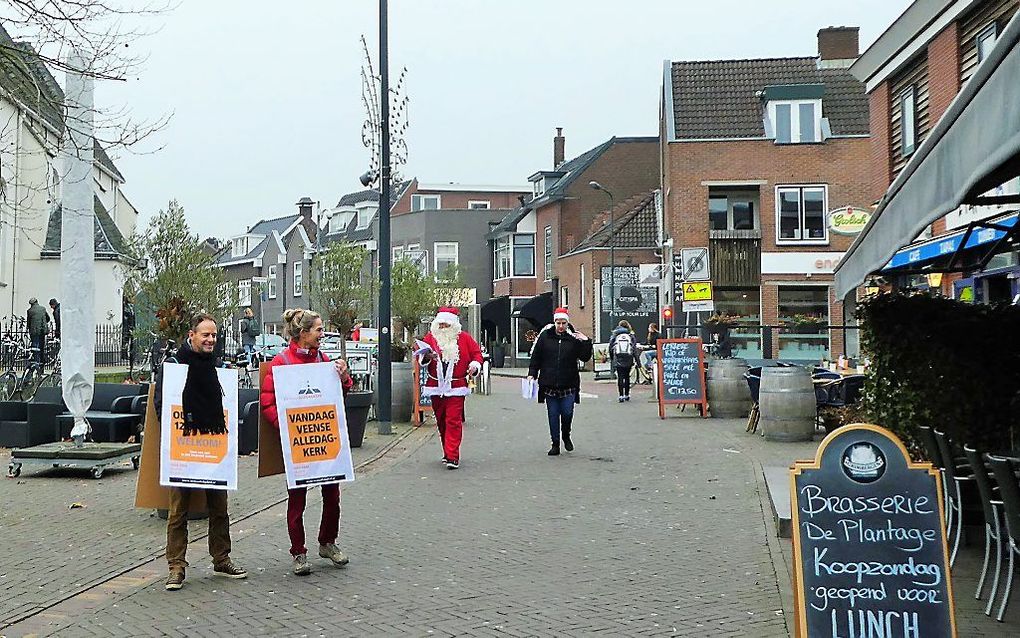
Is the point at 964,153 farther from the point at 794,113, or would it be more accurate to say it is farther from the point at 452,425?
the point at 794,113

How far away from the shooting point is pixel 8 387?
17.8 metres

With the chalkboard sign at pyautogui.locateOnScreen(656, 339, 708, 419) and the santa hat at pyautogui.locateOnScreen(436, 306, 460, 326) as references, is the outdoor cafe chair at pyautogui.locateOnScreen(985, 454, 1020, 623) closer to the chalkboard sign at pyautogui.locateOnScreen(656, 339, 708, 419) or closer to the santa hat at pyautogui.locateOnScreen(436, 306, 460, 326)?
the santa hat at pyautogui.locateOnScreen(436, 306, 460, 326)

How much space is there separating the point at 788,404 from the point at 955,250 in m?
4.65

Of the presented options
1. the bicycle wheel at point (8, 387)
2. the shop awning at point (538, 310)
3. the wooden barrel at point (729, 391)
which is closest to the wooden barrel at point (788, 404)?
the wooden barrel at point (729, 391)

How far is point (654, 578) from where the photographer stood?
24.4 ft

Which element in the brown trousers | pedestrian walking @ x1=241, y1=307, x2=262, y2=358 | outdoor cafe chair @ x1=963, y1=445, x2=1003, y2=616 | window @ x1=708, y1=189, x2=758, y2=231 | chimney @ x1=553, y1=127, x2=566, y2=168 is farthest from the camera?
chimney @ x1=553, y1=127, x2=566, y2=168

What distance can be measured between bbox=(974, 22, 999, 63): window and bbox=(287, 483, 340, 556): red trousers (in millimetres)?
11572

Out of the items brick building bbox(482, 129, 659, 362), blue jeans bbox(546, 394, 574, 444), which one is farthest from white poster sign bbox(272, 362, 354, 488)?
brick building bbox(482, 129, 659, 362)

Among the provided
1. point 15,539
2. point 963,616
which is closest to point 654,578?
point 963,616

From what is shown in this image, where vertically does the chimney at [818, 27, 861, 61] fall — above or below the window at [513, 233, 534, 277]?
above

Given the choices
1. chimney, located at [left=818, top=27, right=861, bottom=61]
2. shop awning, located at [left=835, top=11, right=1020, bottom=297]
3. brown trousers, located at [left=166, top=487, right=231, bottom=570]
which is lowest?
brown trousers, located at [left=166, top=487, right=231, bottom=570]

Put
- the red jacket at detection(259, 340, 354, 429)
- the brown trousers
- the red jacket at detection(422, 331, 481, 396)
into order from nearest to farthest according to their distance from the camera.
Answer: the brown trousers
the red jacket at detection(259, 340, 354, 429)
the red jacket at detection(422, 331, 481, 396)

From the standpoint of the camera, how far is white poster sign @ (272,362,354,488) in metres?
7.71

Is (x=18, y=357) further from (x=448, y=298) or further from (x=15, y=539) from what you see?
(x=448, y=298)
